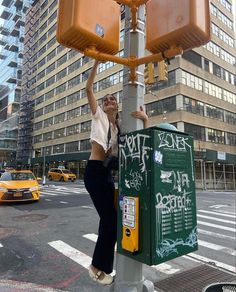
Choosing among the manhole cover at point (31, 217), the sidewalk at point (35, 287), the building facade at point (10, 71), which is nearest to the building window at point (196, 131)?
the manhole cover at point (31, 217)

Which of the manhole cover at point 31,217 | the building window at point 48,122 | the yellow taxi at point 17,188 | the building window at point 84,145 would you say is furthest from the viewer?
the building window at point 48,122

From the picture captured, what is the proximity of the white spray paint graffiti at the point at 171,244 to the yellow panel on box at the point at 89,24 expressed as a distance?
162 cm

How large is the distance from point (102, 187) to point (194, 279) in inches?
113

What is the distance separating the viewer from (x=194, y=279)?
14.6 feet

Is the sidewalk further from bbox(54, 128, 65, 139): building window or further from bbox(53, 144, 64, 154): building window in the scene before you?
bbox(54, 128, 65, 139): building window

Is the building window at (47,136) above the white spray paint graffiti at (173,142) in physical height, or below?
above

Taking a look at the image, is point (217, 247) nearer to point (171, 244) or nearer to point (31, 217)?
point (171, 244)

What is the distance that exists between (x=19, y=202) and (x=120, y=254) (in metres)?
12.0

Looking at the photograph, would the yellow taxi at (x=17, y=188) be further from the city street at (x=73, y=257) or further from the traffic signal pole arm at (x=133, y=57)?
the traffic signal pole arm at (x=133, y=57)

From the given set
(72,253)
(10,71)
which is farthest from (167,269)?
(10,71)

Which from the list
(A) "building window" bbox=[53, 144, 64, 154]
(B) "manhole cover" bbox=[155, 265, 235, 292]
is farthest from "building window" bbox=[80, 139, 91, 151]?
(B) "manhole cover" bbox=[155, 265, 235, 292]

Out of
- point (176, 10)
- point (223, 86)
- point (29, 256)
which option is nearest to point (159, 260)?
point (176, 10)

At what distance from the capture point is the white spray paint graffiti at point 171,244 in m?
2.04

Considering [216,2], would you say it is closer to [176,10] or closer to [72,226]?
[72,226]
